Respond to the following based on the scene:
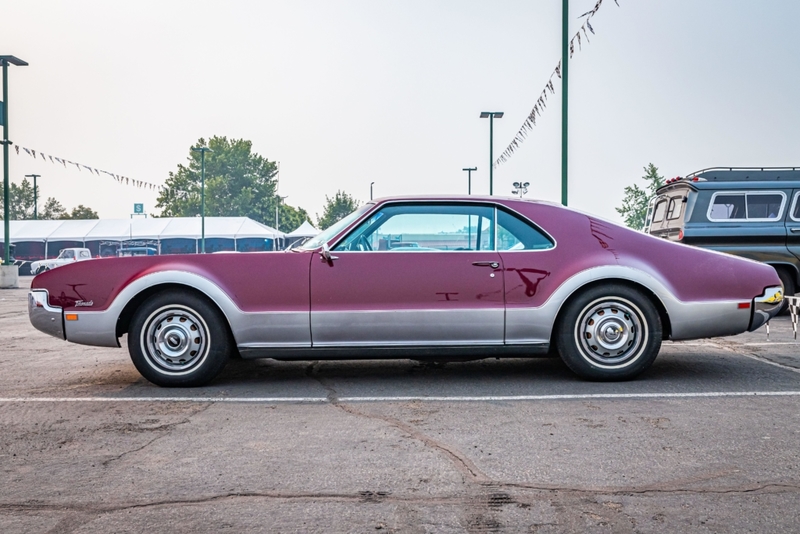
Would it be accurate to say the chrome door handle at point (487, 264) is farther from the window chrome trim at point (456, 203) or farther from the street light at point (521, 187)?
the street light at point (521, 187)

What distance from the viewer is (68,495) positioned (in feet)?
9.97

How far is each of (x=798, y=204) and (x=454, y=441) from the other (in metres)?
9.11

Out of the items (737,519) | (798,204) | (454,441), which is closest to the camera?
(737,519)

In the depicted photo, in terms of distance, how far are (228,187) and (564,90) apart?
8644 centimetres

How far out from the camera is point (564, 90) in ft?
47.3

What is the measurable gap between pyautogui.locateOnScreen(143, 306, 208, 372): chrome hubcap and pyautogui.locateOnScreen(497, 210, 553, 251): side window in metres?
2.26

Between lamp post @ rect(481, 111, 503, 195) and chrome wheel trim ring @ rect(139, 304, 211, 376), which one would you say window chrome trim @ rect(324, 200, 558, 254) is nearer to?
chrome wheel trim ring @ rect(139, 304, 211, 376)

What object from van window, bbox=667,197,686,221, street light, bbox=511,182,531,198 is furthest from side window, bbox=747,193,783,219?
street light, bbox=511,182,531,198

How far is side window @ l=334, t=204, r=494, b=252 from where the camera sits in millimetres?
5445

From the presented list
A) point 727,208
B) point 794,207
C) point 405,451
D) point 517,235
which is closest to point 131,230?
point 727,208

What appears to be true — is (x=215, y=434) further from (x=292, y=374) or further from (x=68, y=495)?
(x=292, y=374)

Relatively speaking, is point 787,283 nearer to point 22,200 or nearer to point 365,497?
point 365,497

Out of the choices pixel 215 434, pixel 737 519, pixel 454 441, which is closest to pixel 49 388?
pixel 215 434

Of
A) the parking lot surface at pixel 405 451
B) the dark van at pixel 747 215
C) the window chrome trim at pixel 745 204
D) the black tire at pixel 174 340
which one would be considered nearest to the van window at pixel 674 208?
the dark van at pixel 747 215
